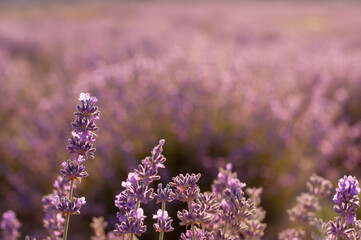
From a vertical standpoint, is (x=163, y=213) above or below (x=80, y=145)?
below

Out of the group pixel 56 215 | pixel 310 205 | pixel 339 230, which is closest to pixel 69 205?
pixel 56 215

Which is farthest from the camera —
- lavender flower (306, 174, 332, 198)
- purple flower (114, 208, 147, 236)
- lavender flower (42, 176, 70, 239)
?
lavender flower (306, 174, 332, 198)

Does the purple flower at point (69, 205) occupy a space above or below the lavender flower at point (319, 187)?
below

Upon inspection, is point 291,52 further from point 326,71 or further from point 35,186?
point 35,186

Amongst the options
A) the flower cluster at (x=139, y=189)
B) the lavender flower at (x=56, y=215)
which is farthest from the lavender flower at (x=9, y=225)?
the flower cluster at (x=139, y=189)

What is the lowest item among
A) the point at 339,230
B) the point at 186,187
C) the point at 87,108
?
the point at 339,230

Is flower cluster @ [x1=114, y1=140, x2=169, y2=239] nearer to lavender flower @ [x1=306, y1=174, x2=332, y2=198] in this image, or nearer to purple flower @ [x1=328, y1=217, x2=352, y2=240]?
purple flower @ [x1=328, y1=217, x2=352, y2=240]

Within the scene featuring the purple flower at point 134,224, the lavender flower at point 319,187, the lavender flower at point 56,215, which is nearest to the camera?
the purple flower at point 134,224

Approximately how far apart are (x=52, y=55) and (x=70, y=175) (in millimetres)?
7421

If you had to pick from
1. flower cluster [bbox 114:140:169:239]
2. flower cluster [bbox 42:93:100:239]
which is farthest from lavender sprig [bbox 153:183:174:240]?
flower cluster [bbox 42:93:100:239]

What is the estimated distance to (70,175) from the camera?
1045 mm

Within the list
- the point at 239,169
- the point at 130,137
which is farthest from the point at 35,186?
the point at 239,169

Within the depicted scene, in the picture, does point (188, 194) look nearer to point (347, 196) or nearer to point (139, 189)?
point (139, 189)

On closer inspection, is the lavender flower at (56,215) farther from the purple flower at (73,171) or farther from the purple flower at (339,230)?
the purple flower at (339,230)
